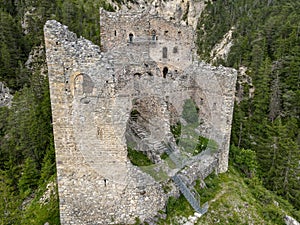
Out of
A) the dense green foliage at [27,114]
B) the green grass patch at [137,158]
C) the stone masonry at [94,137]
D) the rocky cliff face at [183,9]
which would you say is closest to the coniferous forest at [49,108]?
the dense green foliage at [27,114]

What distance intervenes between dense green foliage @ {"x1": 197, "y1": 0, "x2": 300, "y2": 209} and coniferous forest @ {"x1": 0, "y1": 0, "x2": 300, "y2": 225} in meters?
0.11

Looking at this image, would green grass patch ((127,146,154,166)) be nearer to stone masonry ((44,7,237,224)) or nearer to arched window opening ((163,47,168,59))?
stone masonry ((44,7,237,224))

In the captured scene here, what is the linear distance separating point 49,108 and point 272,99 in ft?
104

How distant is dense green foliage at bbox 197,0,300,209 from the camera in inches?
1210

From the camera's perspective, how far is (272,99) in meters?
43.3

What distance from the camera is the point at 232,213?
16750mm

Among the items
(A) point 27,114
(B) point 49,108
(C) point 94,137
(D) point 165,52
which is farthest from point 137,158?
(A) point 27,114

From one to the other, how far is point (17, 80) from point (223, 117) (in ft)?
142

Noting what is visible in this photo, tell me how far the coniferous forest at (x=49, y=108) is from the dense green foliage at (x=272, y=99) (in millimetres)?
112

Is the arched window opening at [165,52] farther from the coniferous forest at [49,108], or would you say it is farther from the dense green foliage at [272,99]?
the dense green foliage at [272,99]

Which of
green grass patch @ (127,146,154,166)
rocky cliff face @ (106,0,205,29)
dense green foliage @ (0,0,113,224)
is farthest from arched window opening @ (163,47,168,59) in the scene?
rocky cliff face @ (106,0,205,29)

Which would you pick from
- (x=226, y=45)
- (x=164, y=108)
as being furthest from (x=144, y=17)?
(x=226, y=45)

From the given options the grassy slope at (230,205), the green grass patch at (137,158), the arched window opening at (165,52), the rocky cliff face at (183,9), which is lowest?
the grassy slope at (230,205)

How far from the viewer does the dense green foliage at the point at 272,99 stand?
30736 mm
